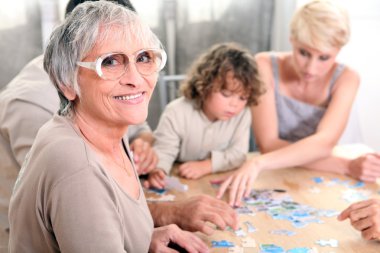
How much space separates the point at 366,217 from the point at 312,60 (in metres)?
1.13

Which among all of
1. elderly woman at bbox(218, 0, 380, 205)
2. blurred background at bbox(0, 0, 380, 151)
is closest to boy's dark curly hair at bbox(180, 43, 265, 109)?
elderly woman at bbox(218, 0, 380, 205)

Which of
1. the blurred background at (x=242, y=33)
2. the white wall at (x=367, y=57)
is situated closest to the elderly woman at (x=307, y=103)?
the blurred background at (x=242, y=33)

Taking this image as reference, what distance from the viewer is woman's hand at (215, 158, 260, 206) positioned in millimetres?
2209

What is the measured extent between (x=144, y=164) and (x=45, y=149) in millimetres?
1096

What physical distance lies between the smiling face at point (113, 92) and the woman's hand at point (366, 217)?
993mm

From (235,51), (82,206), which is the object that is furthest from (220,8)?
(82,206)

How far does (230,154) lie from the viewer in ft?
8.81

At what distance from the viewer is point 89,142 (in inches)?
61.1

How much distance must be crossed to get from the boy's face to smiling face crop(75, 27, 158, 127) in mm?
1132

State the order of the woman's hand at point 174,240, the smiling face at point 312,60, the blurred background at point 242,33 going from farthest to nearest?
1. the blurred background at point 242,33
2. the smiling face at point 312,60
3. the woman's hand at point 174,240

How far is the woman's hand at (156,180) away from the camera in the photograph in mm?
2357

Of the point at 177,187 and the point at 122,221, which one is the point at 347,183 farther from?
the point at 122,221

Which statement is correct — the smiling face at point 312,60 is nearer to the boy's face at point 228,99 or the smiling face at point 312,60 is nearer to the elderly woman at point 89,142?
the boy's face at point 228,99

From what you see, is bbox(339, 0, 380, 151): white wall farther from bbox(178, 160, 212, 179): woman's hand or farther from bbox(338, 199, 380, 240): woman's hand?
bbox(338, 199, 380, 240): woman's hand
